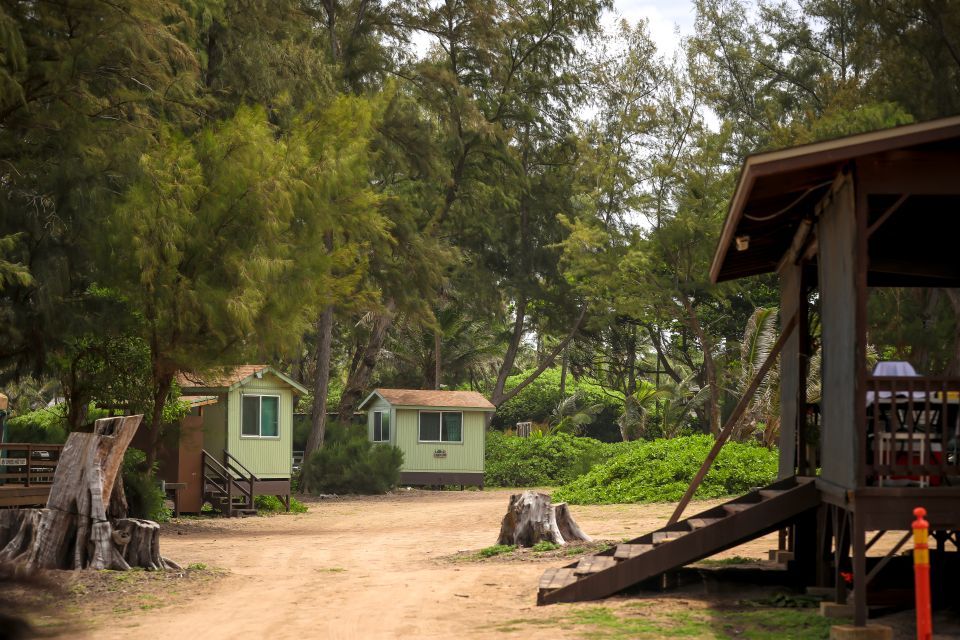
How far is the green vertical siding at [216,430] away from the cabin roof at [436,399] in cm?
1103

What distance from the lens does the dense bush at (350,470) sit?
119 ft

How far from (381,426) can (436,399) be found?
2.31 m

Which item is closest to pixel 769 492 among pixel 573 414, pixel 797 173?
pixel 797 173

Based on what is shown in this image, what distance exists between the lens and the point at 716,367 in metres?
42.2

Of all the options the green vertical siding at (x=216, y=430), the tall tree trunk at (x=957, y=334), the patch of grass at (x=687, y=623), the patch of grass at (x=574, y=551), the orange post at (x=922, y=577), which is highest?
the tall tree trunk at (x=957, y=334)

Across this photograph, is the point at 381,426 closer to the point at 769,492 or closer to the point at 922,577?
the point at 769,492

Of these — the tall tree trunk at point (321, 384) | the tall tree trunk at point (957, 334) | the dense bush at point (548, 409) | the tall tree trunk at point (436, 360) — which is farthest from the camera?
the dense bush at point (548, 409)

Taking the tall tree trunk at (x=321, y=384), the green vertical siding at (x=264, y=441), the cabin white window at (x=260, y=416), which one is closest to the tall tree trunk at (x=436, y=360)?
the tall tree trunk at (x=321, y=384)

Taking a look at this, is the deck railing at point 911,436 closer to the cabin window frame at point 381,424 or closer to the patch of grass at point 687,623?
the patch of grass at point 687,623

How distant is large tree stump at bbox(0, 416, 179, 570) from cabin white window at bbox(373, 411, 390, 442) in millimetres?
26003

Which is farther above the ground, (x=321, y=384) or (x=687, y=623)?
(x=321, y=384)

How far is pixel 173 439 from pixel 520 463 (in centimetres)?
1878

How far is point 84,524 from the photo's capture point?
45.4 ft

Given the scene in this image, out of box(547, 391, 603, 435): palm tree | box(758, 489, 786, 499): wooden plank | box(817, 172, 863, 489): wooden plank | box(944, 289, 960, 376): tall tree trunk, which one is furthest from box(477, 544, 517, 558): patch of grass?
box(547, 391, 603, 435): palm tree
